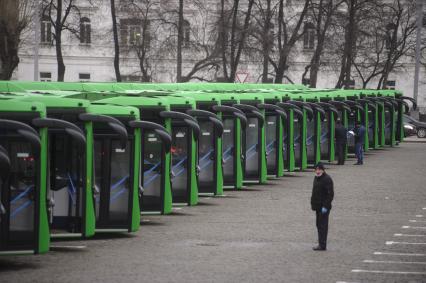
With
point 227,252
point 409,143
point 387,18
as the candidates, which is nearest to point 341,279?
point 227,252

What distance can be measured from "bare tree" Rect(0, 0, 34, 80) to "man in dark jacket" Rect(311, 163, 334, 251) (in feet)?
101

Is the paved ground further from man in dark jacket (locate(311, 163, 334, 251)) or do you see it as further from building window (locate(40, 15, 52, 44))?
building window (locate(40, 15, 52, 44))

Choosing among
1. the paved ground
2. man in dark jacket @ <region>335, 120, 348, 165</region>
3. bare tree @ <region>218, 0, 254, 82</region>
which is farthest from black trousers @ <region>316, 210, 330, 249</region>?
bare tree @ <region>218, 0, 254, 82</region>

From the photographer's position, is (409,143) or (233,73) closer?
(233,73)

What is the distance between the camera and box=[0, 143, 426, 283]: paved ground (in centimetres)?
1842

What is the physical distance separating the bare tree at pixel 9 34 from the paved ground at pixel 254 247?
2028 cm

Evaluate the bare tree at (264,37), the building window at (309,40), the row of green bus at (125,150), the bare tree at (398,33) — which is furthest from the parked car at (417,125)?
the row of green bus at (125,150)

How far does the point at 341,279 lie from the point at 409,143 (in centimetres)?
4837

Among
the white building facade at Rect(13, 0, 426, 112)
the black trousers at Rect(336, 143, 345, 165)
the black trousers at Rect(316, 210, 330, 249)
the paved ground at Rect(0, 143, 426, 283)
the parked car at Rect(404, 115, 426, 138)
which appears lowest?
the parked car at Rect(404, 115, 426, 138)

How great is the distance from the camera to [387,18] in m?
75.4

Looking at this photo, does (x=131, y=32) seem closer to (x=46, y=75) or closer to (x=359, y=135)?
(x=46, y=75)

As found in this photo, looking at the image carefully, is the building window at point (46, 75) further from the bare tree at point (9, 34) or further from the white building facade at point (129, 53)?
the bare tree at point (9, 34)

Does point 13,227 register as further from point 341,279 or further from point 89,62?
point 89,62

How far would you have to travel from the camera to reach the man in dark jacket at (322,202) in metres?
21.3
